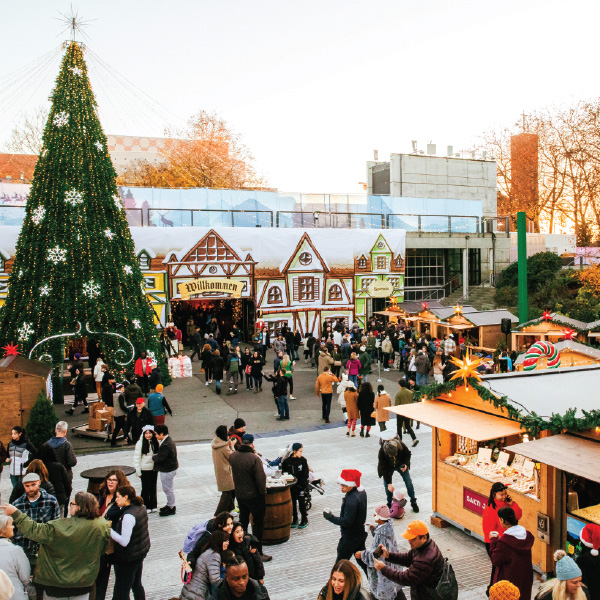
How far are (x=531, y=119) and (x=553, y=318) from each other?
28.1 m

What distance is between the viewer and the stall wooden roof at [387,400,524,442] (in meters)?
7.07

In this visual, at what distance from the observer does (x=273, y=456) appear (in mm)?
11508

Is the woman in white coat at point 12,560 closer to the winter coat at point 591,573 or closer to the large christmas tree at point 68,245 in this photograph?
the winter coat at point 591,573

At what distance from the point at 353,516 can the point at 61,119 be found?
13695 millimetres

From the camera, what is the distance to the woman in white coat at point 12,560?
4.80 meters

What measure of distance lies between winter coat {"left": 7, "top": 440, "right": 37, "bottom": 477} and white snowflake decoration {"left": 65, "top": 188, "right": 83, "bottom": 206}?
8.86 meters

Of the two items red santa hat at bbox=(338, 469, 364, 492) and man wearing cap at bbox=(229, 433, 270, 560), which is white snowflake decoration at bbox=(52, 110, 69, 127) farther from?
red santa hat at bbox=(338, 469, 364, 492)

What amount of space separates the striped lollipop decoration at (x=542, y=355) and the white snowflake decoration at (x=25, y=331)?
39.6ft

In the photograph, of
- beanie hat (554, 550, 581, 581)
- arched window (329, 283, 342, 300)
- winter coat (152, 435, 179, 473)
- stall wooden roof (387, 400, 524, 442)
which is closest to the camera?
beanie hat (554, 550, 581, 581)

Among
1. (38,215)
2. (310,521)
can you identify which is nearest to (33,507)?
(310,521)

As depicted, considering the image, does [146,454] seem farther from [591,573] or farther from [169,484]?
[591,573]

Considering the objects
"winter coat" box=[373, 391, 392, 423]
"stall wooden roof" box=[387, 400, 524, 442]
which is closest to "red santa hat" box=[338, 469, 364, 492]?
"stall wooden roof" box=[387, 400, 524, 442]

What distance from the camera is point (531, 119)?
1724 inches

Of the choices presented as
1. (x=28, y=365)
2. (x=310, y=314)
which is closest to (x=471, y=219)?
(x=310, y=314)
